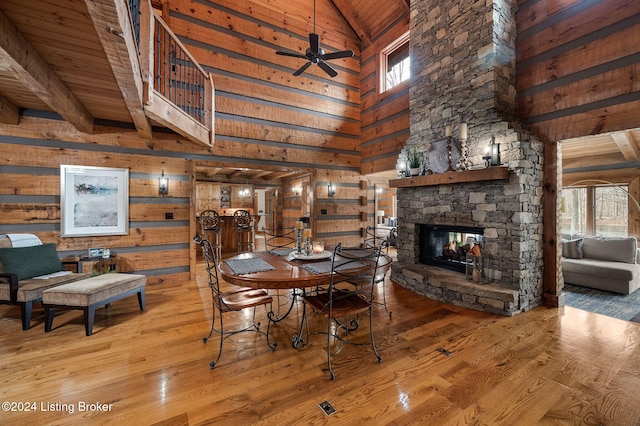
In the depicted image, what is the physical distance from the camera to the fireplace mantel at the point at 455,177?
320 centimetres

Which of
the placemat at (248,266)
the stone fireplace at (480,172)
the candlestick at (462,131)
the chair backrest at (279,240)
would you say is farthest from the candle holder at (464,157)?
the placemat at (248,266)

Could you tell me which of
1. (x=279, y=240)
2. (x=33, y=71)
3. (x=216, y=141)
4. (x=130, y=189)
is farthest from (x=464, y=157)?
(x=279, y=240)

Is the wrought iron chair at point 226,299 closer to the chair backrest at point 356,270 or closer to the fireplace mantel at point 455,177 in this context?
the chair backrest at point 356,270

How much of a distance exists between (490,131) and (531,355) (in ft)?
8.46

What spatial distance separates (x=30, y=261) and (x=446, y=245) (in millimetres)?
5591

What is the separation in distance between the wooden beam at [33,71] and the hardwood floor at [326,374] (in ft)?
7.92

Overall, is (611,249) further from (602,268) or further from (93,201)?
(93,201)

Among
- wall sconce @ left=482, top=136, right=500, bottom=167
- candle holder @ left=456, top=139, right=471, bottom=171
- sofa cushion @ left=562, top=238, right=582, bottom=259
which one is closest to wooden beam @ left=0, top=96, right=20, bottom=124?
candle holder @ left=456, top=139, right=471, bottom=171

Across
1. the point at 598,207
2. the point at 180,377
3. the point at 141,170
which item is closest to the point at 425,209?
the point at 180,377

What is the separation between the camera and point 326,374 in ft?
6.66

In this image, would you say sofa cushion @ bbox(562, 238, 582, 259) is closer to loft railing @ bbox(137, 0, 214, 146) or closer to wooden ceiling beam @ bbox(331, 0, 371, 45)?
wooden ceiling beam @ bbox(331, 0, 371, 45)

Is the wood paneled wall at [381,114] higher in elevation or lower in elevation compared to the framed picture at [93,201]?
higher

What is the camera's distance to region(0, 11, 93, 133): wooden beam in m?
1.96

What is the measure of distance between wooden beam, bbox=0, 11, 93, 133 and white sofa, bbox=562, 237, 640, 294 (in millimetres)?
7146
